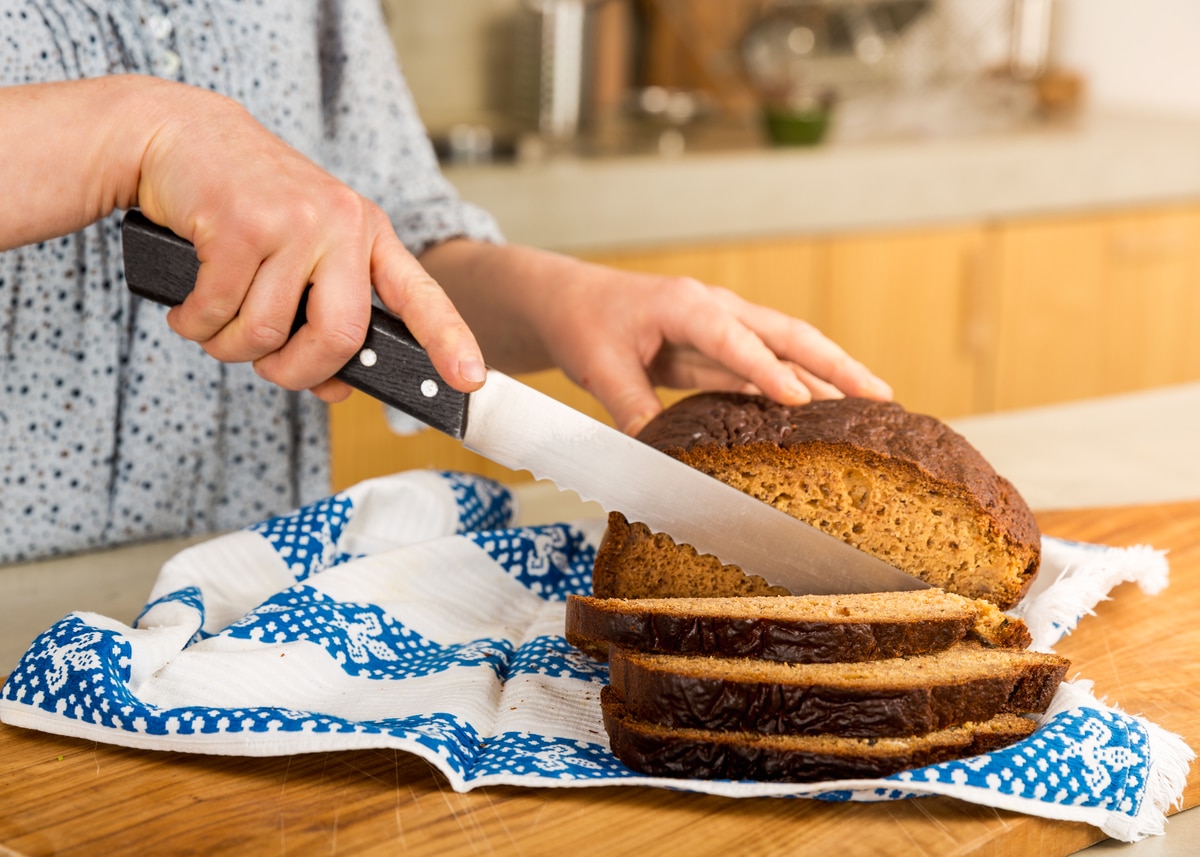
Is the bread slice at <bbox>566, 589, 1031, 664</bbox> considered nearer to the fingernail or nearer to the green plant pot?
the fingernail

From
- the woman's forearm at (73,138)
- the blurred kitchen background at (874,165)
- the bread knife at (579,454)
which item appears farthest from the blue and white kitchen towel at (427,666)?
the blurred kitchen background at (874,165)

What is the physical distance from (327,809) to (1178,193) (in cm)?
386

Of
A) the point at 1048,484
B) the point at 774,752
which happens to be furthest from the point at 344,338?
the point at 1048,484

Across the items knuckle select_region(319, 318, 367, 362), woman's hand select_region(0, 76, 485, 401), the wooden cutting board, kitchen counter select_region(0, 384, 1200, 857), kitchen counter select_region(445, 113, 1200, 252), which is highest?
woman's hand select_region(0, 76, 485, 401)

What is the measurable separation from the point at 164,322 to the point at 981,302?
275cm

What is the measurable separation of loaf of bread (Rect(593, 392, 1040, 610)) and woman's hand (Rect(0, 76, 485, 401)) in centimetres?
35

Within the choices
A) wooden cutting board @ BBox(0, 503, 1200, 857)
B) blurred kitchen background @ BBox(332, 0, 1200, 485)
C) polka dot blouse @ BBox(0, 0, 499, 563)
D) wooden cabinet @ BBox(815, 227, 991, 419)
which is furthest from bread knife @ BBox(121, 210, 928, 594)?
wooden cabinet @ BBox(815, 227, 991, 419)

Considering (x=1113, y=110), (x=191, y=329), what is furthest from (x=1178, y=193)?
(x=191, y=329)

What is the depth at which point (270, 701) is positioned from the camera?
124cm

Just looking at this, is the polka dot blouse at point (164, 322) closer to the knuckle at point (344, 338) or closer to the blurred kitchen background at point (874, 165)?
the knuckle at point (344, 338)

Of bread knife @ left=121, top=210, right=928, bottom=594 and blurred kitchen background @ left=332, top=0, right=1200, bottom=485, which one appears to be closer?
bread knife @ left=121, top=210, right=928, bottom=594

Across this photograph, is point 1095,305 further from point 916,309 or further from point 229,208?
point 229,208

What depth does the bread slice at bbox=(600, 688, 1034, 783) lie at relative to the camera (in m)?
1.10

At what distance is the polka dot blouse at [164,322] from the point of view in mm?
1664
